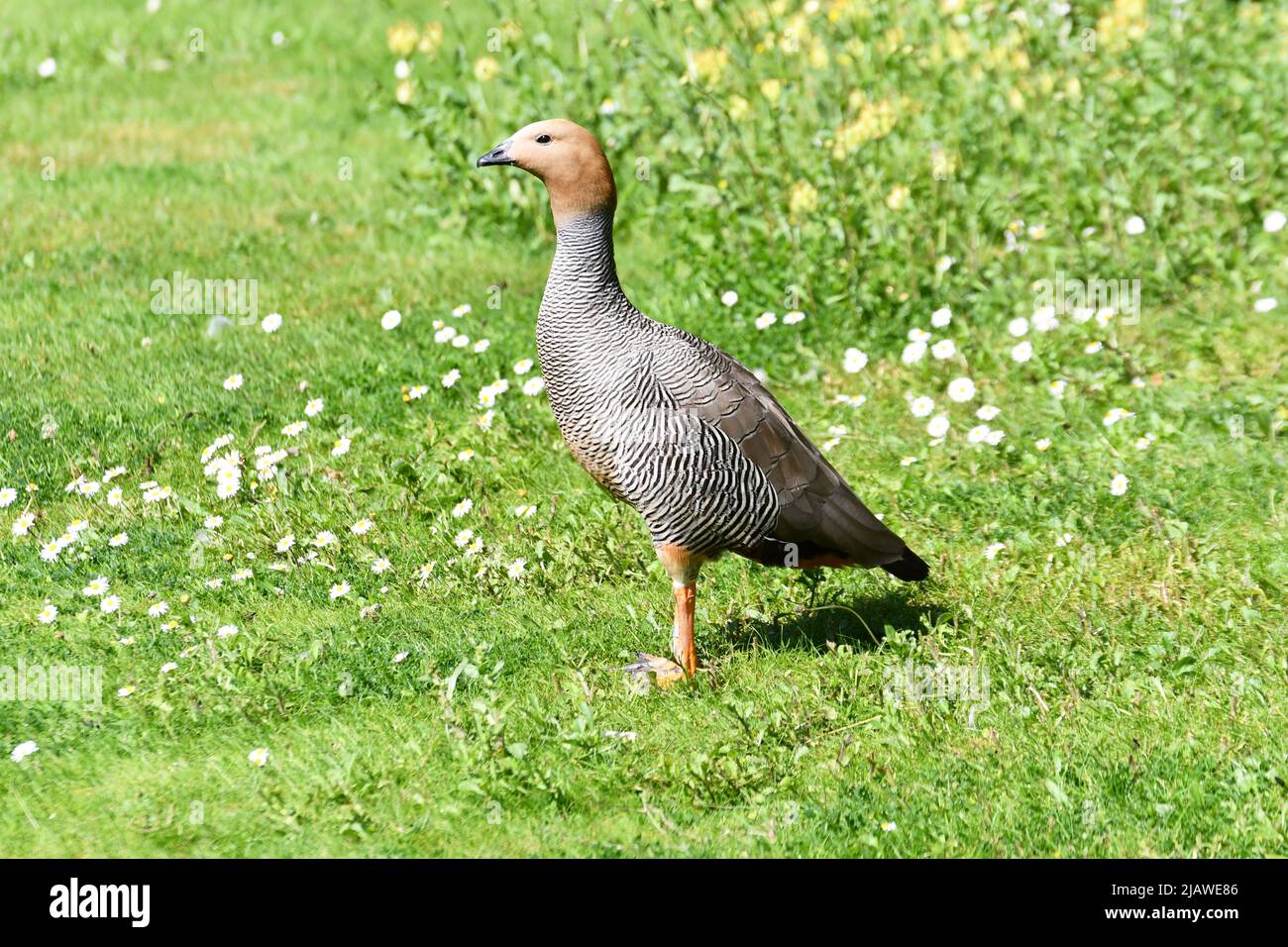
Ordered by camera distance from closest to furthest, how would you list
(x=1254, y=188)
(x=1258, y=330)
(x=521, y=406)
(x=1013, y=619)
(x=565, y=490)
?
(x=1013, y=619) < (x=565, y=490) < (x=521, y=406) < (x=1258, y=330) < (x=1254, y=188)

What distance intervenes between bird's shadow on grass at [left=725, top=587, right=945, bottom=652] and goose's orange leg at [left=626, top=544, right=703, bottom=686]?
0.99 feet

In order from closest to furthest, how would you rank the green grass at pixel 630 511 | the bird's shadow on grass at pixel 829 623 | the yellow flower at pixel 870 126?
the green grass at pixel 630 511
the bird's shadow on grass at pixel 829 623
the yellow flower at pixel 870 126

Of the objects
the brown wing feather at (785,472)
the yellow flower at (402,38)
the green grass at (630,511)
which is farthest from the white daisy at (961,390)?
the yellow flower at (402,38)

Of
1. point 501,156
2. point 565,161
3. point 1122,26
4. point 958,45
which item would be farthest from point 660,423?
point 1122,26

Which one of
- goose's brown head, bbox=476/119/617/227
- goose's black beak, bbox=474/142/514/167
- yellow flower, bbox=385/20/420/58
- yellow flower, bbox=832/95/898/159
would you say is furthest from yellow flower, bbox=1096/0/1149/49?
goose's black beak, bbox=474/142/514/167

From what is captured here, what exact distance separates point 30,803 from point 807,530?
256 centimetres

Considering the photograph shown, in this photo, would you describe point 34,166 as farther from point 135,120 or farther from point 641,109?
point 641,109

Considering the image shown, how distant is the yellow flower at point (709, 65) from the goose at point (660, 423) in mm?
3092

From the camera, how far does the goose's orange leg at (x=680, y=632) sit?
5.42 metres

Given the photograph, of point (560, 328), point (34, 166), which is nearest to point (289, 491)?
point (560, 328)

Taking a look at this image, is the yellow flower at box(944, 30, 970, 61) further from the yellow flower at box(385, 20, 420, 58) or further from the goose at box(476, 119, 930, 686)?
the goose at box(476, 119, 930, 686)

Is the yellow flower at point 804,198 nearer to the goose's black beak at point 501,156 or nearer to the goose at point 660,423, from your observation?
the goose at point 660,423

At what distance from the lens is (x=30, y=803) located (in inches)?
186

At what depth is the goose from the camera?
17.1 ft
